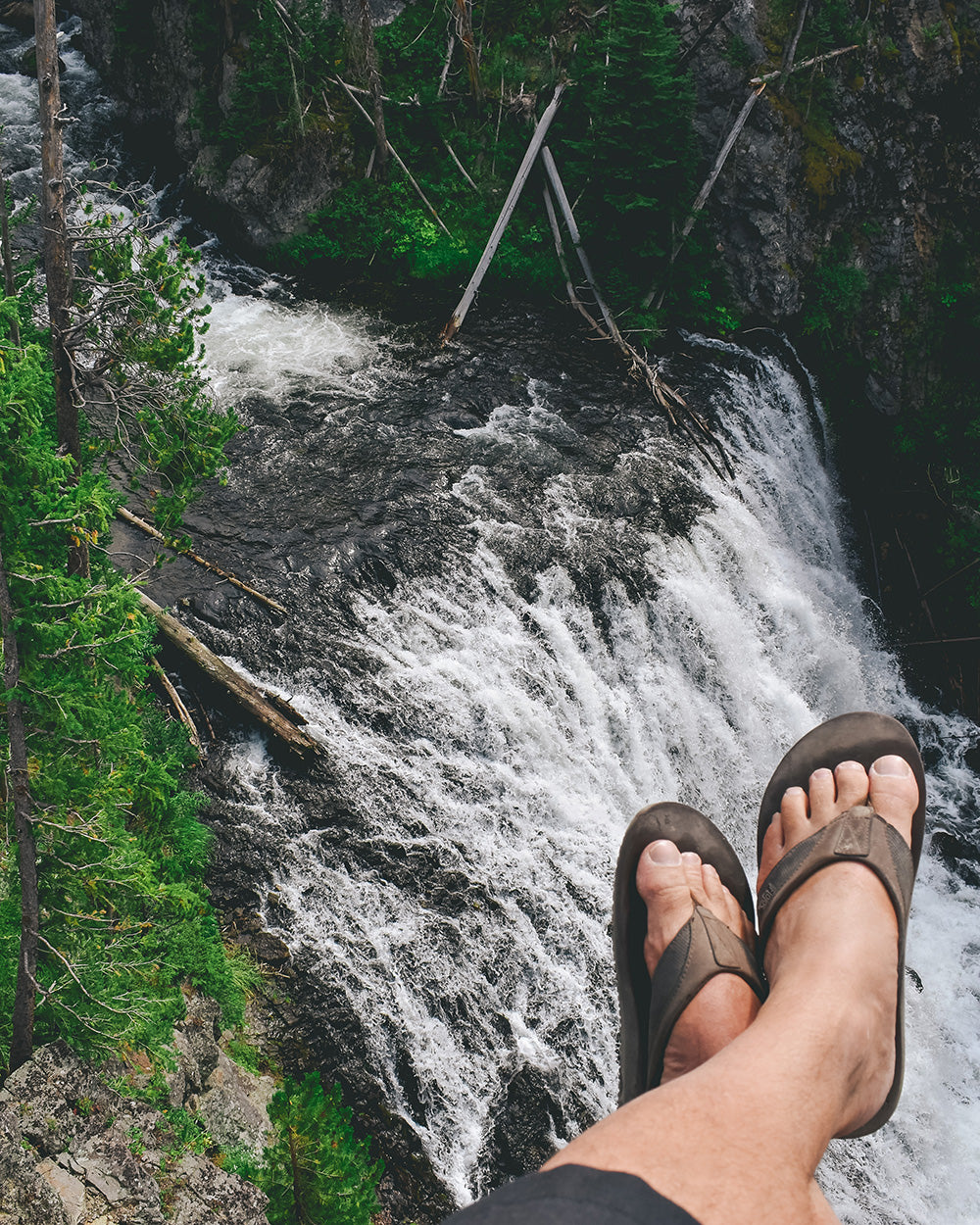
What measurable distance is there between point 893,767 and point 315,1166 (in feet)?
11.6

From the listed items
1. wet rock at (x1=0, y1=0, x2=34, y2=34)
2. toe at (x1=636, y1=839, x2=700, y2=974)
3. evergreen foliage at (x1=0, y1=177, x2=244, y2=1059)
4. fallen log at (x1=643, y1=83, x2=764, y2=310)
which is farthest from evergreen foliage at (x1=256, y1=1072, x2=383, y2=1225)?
wet rock at (x1=0, y1=0, x2=34, y2=34)

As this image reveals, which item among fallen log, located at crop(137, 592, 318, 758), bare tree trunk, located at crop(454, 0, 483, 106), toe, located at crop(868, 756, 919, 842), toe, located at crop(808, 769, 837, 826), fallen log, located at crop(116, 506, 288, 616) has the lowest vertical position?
fallen log, located at crop(137, 592, 318, 758)

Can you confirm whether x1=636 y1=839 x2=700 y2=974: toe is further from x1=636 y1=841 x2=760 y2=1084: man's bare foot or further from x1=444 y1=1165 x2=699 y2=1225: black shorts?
x1=444 y1=1165 x2=699 y2=1225: black shorts

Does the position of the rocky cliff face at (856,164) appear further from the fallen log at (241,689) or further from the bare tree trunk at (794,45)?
the fallen log at (241,689)

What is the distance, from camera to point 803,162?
35.6 feet

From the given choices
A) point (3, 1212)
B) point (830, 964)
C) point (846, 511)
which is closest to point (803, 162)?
point (846, 511)

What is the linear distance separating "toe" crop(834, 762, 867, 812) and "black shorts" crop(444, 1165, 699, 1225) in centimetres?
215

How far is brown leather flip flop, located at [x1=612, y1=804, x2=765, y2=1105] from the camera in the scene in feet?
8.83

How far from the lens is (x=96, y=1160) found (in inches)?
148

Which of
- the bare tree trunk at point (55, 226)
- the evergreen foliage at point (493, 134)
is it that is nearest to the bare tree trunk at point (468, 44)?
the evergreen foliage at point (493, 134)

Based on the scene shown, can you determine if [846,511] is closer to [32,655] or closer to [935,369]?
[935,369]

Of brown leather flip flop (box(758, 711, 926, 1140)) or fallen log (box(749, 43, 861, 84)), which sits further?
fallen log (box(749, 43, 861, 84))

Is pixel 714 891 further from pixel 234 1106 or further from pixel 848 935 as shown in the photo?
pixel 234 1106

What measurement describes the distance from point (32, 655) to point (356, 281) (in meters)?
8.55
